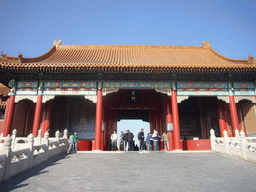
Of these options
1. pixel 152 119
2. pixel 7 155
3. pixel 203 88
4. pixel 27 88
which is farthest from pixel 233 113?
pixel 27 88

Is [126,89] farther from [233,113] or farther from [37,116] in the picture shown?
[233,113]

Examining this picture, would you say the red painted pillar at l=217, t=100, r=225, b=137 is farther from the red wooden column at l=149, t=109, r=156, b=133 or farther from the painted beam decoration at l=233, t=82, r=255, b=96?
the red wooden column at l=149, t=109, r=156, b=133

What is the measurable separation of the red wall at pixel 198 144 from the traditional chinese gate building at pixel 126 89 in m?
0.06

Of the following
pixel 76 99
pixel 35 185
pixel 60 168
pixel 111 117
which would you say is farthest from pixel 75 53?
pixel 35 185

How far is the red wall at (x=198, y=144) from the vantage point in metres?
11.7

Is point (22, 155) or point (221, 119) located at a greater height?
point (221, 119)

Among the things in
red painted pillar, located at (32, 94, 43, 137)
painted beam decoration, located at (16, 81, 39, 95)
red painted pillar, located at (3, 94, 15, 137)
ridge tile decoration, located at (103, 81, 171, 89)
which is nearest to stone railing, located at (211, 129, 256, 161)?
ridge tile decoration, located at (103, 81, 171, 89)

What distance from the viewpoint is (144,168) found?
5965mm

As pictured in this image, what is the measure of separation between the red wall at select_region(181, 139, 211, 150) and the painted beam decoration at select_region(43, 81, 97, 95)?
667 cm

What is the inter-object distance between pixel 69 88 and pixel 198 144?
8260 mm

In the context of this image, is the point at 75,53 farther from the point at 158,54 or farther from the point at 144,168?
the point at 144,168

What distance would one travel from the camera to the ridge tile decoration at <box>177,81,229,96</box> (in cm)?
1192

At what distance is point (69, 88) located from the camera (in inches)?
465

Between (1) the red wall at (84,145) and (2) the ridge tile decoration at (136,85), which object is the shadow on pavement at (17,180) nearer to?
(2) the ridge tile decoration at (136,85)
